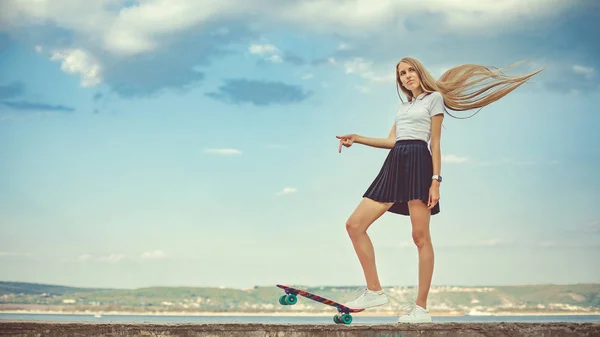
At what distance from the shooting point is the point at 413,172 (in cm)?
712

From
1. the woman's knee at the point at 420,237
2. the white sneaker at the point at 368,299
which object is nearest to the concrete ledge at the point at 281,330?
the white sneaker at the point at 368,299

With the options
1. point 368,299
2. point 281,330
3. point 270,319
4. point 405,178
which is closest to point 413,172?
point 405,178

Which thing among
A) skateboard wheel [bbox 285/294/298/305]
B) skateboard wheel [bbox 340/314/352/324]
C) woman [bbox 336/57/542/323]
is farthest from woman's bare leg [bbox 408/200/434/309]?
skateboard wheel [bbox 285/294/298/305]

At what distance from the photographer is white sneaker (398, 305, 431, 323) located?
6652 millimetres

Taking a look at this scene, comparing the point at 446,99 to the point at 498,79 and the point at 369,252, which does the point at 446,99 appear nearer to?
the point at 498,79

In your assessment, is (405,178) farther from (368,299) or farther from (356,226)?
(368,299)

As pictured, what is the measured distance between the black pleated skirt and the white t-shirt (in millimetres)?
82

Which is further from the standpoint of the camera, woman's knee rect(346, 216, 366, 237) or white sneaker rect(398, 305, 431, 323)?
woman's knee rect(346, 216, 366, 237)

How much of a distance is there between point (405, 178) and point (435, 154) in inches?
15.2

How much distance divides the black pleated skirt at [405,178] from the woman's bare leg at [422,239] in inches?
3.8

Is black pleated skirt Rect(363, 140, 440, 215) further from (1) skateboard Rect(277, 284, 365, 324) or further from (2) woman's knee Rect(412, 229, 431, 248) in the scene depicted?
(1) skateboard Rect(277, 284, 365, 324)

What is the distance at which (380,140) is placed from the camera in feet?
24.8

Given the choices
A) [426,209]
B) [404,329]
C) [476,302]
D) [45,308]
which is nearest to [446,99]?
[426,209]

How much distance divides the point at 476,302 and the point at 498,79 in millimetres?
161236
